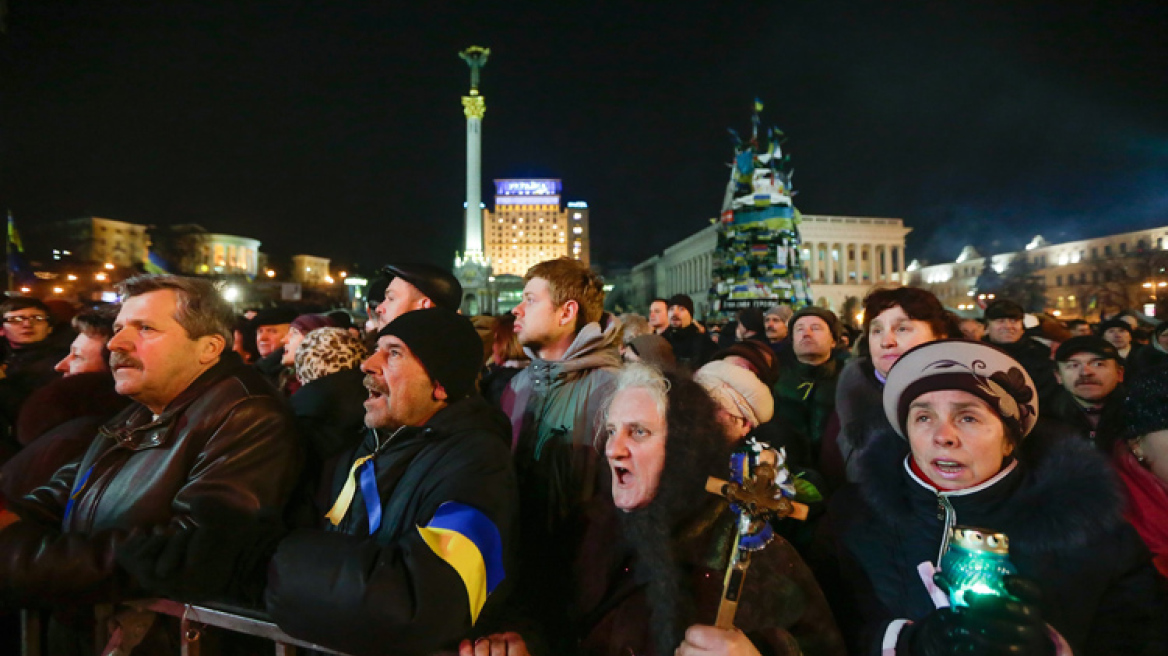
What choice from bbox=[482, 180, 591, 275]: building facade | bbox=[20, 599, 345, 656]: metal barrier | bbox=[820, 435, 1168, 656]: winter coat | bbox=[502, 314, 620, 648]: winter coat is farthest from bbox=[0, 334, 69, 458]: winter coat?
bbox=[482, 180, 591, 275]: building facade

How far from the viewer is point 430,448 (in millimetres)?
1979

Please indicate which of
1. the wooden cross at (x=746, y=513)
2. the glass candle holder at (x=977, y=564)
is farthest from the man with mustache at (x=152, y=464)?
the glass candle holder at (x=977, y=564)

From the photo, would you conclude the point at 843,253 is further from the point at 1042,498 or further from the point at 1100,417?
the point at 1042,498

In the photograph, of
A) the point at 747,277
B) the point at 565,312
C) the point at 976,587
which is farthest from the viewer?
the point at 747,277

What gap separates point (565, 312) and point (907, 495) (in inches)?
75.5

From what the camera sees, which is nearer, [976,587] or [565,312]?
[976,587]

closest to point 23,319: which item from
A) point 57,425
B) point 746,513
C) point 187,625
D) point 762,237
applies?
point 57,425

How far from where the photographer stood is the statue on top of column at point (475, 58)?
69.2m

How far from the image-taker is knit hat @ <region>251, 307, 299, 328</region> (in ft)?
19.2

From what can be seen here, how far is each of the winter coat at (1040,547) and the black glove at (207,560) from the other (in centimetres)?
196

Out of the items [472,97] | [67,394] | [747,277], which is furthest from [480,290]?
[67,394]

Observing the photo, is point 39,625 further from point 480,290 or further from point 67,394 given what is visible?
point 480,290

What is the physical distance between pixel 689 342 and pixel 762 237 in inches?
431

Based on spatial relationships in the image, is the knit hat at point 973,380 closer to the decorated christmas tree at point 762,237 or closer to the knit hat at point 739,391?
the knit hat at point 739,391
